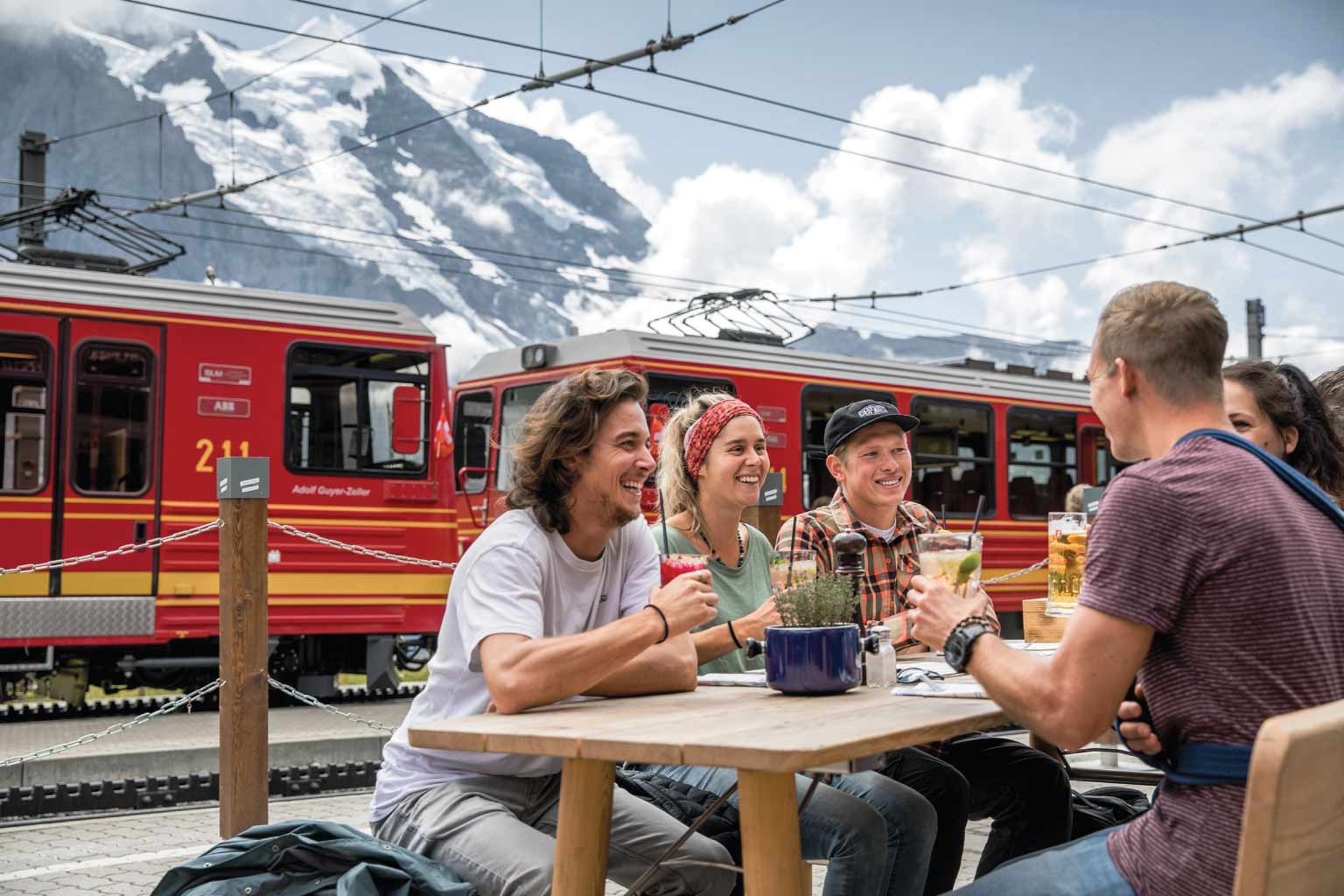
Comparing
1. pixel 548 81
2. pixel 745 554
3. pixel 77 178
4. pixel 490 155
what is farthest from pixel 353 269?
pixel 745 554

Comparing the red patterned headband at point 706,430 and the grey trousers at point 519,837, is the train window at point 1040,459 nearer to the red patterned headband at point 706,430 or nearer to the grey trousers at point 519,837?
the red patterned headband at point 706,430

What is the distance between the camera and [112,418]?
32.2 feet

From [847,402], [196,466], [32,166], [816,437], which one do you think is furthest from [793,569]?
[32,166]

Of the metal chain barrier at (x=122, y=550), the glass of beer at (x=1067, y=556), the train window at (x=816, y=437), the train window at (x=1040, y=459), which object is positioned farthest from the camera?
the train window at (x=1040, y=459)

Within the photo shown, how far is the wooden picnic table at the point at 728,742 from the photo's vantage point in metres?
1.96

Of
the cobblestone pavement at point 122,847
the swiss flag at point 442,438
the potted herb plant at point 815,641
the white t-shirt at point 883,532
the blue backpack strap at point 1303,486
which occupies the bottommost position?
the cobblestone pavement at point 122,847

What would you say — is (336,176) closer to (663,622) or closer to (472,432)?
(472,432)

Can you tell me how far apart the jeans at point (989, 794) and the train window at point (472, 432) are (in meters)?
9.62

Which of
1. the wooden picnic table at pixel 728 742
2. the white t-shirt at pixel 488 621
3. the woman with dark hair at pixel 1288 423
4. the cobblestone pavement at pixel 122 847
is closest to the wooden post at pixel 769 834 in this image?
the wooden picnic table at pixel 728 742

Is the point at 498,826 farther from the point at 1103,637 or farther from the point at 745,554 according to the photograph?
the point at 745,554

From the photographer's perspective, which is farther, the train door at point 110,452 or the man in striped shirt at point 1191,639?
the train door at point 110,452

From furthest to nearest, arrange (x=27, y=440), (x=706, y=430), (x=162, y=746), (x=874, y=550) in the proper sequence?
(x=27, y=440), (x=162, y=746), (x=706, y=430), (x=874, y=550)

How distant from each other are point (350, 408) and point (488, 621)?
27.8 feet

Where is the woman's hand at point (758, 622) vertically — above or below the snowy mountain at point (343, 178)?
below
